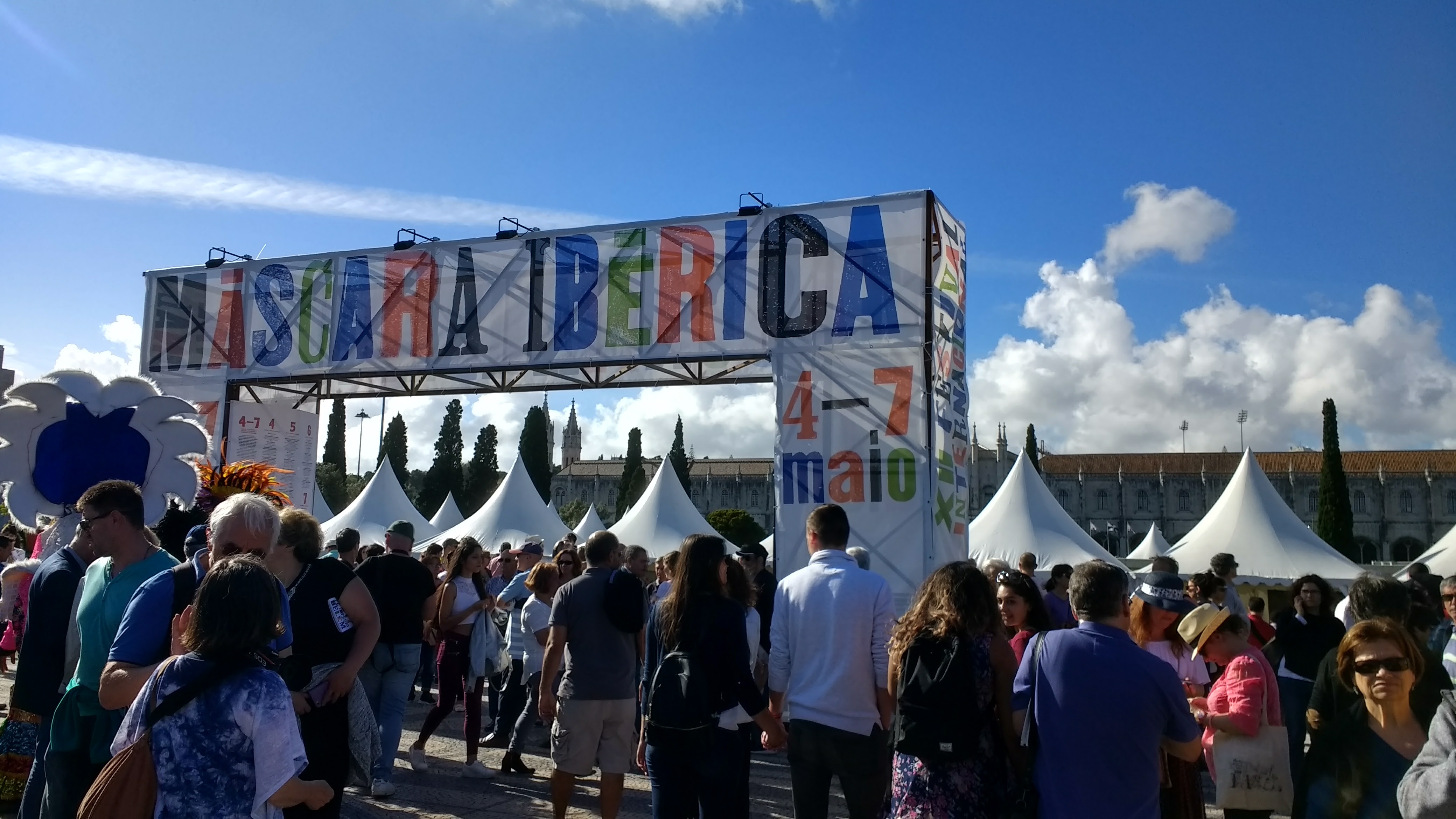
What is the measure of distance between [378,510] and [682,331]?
1313 centimetres

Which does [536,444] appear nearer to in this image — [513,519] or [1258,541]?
[513,519]

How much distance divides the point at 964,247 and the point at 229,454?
9.81 m

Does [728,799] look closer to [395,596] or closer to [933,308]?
[395,596]

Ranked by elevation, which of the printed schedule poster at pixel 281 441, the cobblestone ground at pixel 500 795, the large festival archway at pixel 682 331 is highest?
the large festival archway at pixel 682 331

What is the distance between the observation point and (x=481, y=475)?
202 feet

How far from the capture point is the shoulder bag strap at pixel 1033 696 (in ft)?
11.2

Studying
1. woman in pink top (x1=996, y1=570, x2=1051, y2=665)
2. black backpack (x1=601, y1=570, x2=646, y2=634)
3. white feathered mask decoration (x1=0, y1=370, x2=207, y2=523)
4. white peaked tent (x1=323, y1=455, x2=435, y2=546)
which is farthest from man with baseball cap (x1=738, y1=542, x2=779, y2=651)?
white peaked tent (x1=323, y1=455, x2=435, y2=546)

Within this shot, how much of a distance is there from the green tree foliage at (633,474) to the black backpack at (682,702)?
65617 millimetres

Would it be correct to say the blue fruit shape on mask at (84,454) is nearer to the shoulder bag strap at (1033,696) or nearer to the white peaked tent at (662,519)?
the shoulder bag strap at (1033,696)

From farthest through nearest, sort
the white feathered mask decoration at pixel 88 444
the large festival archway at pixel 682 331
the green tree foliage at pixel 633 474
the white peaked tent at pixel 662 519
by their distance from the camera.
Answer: the green tree foliage at pixel 633 474
the white peaked tent at pixel 662 519
the large festival archway at pixel 682 331
the white feathered mask decoration at pixel 88 444

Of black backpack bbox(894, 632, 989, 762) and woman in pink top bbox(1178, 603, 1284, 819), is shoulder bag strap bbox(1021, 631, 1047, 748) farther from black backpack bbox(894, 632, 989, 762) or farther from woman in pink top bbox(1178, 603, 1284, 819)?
woman in pink top bbox(1178, 603, 1284, 819)

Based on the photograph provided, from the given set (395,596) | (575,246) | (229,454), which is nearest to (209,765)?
(395,596)

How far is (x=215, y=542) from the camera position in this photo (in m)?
3.71

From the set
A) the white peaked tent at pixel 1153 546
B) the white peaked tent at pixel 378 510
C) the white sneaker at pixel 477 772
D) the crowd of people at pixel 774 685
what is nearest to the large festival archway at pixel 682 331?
the white sneaker at pixel 477 772
